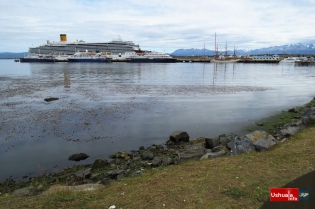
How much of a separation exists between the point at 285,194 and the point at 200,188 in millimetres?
2753

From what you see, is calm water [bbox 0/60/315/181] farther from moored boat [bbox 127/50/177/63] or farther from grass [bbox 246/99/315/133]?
moored boat [bbox 127/50/177/63]

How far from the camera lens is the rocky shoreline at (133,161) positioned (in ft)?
21.3

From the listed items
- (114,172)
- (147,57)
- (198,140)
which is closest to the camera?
(114,172)

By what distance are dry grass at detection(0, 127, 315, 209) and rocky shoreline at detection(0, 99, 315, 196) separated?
0.81 meters

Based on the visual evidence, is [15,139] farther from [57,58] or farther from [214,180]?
[57,58]

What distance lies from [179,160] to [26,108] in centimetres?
1246

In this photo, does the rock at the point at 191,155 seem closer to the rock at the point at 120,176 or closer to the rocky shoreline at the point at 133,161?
the rocky shoreline at the point at 133,161

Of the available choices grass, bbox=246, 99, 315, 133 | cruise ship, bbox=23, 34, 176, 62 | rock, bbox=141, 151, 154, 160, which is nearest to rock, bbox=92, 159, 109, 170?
rock, bbox=141, 151, 154, 160

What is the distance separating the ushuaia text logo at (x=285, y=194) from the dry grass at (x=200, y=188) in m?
2.12

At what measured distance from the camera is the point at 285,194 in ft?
6.03

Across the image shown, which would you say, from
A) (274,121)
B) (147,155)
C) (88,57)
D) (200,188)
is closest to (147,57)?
(88,57)

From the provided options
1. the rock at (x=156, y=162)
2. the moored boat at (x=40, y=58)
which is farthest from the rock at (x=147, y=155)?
the moored boat at (x=40, y=58)

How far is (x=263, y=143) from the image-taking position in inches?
281

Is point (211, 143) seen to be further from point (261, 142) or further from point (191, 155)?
point (261, 142)
